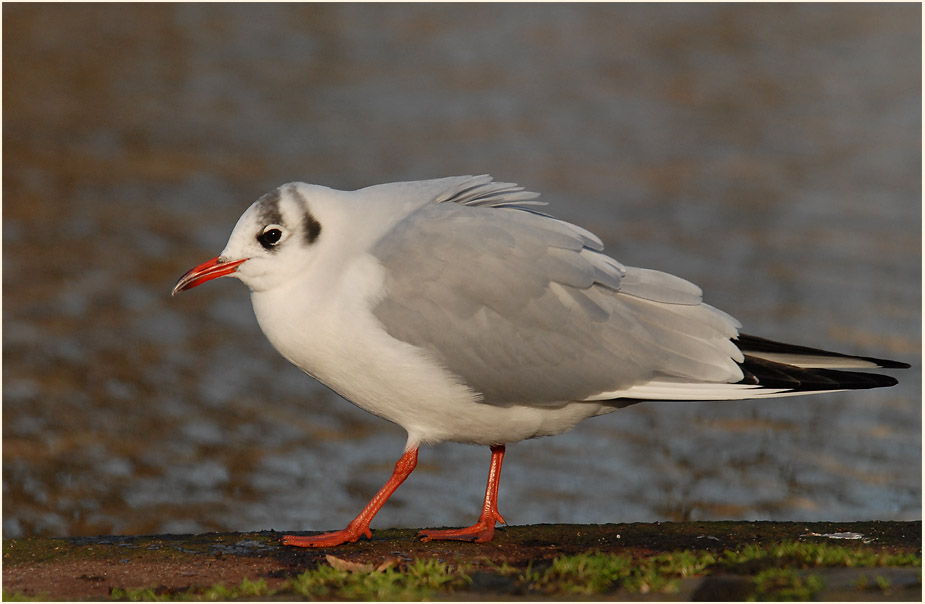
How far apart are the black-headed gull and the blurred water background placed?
87.7 inches

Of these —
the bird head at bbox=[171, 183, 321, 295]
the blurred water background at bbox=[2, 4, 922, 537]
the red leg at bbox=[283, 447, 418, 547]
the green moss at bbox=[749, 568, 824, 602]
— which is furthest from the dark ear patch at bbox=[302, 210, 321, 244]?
the blurred water background at bbox=[2, 4, 922, 537]

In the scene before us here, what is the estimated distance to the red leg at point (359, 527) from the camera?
5391 mm

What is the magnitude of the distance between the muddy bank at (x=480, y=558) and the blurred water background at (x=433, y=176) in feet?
6.61

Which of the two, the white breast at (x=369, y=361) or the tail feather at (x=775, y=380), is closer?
the white breast at (x=369, y=361)

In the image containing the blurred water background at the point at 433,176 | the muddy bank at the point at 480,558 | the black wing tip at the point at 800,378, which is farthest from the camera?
the blurred water background at the point at 433,176

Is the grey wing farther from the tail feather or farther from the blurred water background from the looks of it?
the blurred water background

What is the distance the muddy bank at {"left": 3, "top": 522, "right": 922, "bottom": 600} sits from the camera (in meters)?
4.39

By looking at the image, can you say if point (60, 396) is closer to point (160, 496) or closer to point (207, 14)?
point (160, 496)

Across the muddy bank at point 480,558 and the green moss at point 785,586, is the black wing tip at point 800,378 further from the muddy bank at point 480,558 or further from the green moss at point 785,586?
the green moss at point 785,586

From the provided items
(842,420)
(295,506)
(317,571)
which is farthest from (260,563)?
(842,420)

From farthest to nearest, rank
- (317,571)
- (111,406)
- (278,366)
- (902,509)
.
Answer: (278,366)
(111,406)
(902,509)
(317,571)

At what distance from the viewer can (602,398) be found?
5496 millimetres

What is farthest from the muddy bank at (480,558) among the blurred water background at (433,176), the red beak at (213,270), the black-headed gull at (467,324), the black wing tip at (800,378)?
the blurred water background at (433,176)

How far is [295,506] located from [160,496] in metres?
0.87
